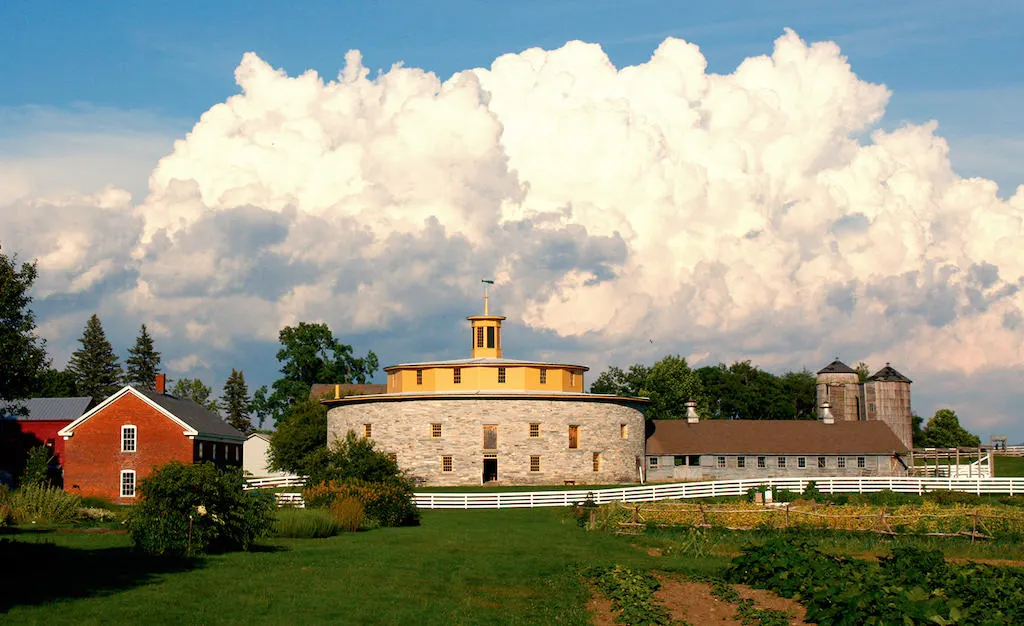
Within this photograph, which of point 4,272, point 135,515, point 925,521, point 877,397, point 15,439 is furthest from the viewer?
point 877,397

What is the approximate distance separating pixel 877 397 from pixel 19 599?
88.3 meters

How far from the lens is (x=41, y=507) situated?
35.7 meters

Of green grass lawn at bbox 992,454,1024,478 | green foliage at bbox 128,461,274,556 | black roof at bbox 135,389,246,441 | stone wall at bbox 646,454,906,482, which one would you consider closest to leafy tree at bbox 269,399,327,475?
black roof at bbox 135,389,246,441

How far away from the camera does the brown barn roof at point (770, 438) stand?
7431cm

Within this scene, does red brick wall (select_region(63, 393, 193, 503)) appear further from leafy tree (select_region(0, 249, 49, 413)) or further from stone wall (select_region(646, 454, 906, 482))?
stone wall (select_region(646, 454, 906, 482))

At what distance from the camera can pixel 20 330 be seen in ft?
206

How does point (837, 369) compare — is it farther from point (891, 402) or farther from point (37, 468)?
point (37, 468)

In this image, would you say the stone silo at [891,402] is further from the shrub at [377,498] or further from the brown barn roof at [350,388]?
the shrub at [377,498]

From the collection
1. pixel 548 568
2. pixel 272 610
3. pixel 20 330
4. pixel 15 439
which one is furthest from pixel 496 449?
pixel 272 610

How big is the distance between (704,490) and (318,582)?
33.6 m

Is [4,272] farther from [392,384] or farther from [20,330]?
[392,384]

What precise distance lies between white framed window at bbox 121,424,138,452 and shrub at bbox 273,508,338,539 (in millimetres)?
30882

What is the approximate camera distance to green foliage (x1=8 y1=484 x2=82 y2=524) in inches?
1375

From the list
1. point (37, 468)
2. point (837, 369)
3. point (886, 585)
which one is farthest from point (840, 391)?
point (886, 585)
